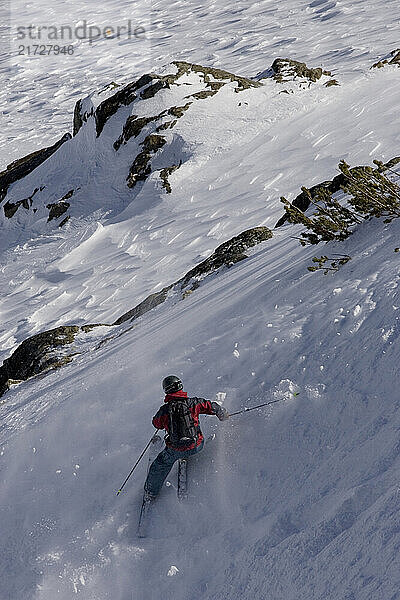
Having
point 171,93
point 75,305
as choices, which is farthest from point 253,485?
point 171,93

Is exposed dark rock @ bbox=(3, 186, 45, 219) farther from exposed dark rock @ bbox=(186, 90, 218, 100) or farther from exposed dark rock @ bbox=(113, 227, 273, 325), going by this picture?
exposed dark rock @ bbox=(113, 227, 273, 325)

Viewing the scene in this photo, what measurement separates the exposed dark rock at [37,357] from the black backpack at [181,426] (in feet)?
17.8

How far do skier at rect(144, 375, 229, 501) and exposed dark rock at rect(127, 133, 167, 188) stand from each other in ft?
50.4

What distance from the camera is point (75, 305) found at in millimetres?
14883

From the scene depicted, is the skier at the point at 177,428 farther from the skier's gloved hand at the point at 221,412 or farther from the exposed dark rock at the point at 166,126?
the exposed dark rock at the point at 166,126

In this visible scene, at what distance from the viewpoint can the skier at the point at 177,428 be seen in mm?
4961

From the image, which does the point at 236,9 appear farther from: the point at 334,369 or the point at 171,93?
the point at 334,369

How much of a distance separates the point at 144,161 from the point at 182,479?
1630cm

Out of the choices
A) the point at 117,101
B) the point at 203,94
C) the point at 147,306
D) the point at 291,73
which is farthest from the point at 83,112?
the point at 147,306

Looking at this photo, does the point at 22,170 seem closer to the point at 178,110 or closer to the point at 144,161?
the point at 144,161

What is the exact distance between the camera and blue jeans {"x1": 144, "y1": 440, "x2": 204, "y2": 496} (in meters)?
4.93

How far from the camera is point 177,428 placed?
199 inches

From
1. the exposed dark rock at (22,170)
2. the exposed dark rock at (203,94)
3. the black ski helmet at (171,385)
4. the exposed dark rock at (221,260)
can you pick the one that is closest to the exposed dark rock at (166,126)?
the exposed dark rock at (203,94)

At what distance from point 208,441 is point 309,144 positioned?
563 inches
